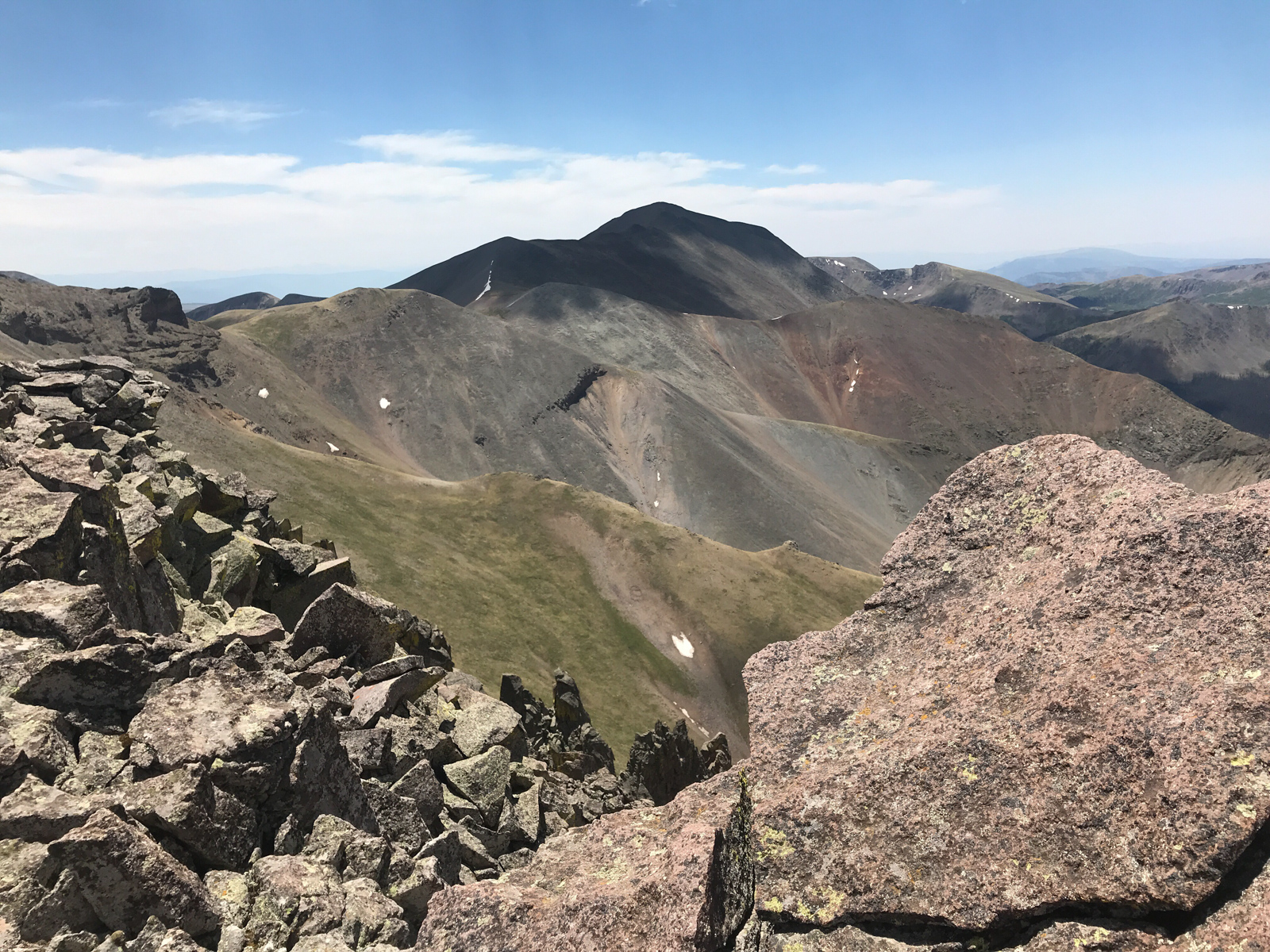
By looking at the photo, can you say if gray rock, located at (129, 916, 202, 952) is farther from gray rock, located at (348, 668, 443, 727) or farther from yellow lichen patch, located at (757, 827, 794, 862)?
gray rock, located at (348, 668, 443, 727)

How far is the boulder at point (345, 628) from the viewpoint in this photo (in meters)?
22.0

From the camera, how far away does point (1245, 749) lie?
25.0ft

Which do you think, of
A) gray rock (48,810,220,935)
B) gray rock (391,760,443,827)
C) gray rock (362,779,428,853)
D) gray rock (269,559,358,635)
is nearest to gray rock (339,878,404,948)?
gray rock (48,810,220,935)

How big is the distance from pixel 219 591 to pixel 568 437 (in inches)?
5882

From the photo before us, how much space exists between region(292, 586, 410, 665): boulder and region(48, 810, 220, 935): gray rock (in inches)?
446

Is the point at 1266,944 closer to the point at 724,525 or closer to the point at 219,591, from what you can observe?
the point at 219,591

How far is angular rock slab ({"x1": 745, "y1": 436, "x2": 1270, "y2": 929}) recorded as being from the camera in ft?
25.6

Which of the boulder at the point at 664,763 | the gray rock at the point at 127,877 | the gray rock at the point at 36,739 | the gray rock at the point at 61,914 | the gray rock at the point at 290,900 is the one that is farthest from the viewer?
the boulder at the point at 664,763

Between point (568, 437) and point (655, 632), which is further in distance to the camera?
point (568, 437)

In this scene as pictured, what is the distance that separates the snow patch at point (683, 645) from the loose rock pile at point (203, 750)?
60318 mm

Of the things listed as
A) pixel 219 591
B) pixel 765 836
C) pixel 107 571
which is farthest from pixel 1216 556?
pixel 219 591

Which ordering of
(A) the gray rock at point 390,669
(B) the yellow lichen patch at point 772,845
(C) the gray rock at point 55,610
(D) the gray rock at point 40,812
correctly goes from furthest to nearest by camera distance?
(A) the gray rock at point 390,669 → (C) the gray rock at point 55,610 → (D) the gray rock at point 40,812 → (B) the yellow lichen patch at point 772,845

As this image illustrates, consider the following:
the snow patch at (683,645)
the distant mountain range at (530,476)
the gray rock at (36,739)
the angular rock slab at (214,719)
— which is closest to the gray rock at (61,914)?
the gray rock at (36,739)

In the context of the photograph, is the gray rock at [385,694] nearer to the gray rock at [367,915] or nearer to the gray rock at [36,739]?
the gray rock at [367,915]
